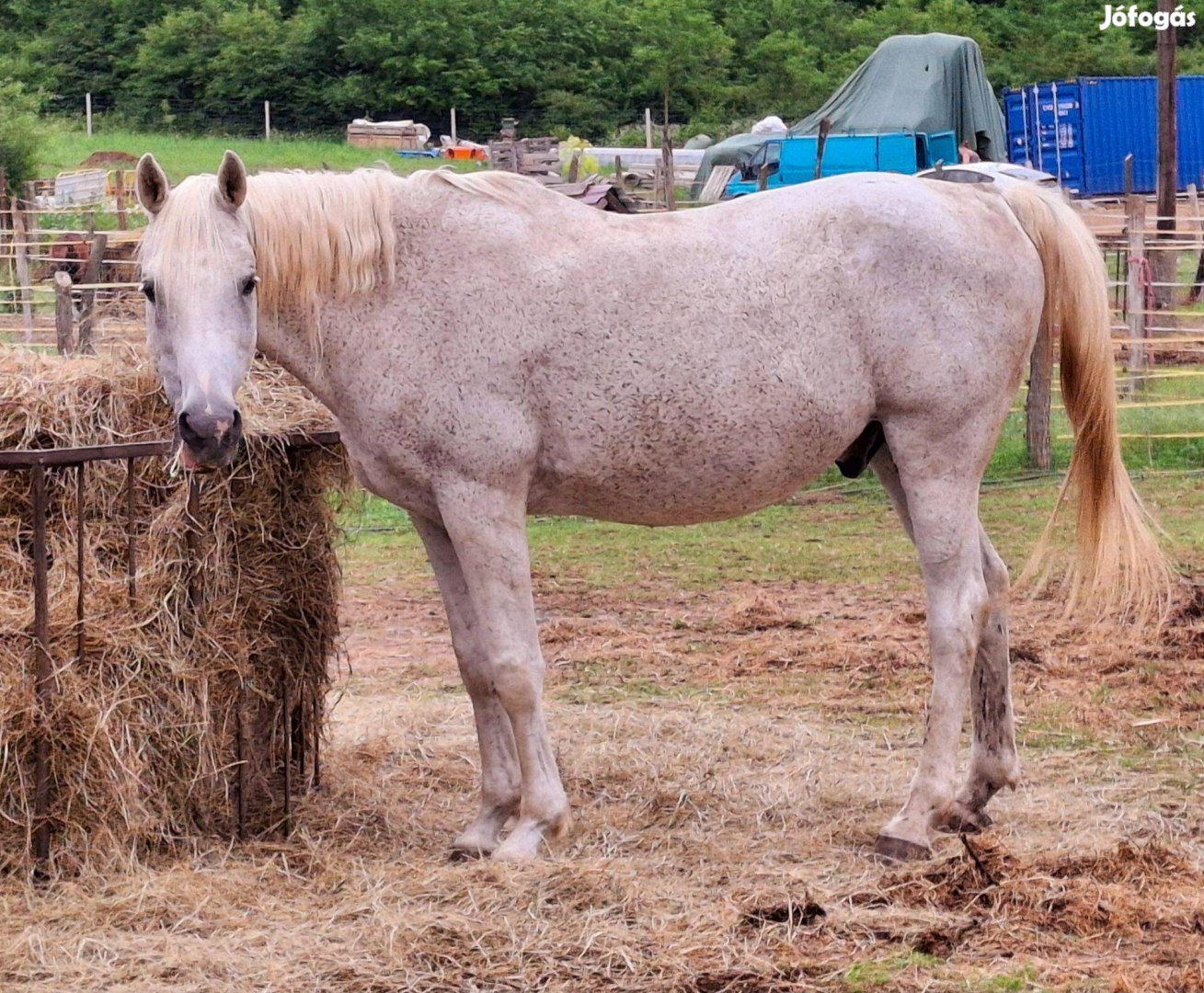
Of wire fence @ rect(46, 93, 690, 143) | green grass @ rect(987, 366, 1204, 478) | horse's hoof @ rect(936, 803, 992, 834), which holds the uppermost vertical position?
wire fence @ rect(46, 93, 690, 143)

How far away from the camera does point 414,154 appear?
33969mm

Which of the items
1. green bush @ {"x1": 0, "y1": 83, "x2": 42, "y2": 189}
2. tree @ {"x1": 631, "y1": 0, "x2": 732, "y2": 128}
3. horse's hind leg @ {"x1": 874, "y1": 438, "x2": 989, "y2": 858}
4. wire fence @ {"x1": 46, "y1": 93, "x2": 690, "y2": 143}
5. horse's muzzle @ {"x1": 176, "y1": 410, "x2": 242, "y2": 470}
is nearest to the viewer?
horse's muzzle @ {"x1": 176, "y1": 410, "x2": 242, "y2": 470}

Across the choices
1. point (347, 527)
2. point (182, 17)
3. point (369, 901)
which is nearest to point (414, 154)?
point (182, 17)

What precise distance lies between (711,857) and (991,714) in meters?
1.05

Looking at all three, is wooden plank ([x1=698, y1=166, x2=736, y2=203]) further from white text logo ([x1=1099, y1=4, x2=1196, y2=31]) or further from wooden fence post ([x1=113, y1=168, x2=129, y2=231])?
wooden fence post ([x1=113, y1=168, x2=129, y2=231])

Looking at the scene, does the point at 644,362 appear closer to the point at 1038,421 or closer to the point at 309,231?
the point at 309,231

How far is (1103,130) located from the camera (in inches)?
1167

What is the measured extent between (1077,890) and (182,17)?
3944cm

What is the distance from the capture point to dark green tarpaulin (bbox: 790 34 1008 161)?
27359 millimetres

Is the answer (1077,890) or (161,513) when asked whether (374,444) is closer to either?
(161,513)

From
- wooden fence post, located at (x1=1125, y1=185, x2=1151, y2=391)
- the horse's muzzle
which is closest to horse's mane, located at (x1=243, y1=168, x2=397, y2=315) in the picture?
the horse's muzzle

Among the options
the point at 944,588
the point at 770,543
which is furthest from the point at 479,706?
the point at 770,543

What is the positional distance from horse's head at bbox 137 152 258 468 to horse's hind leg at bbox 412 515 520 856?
3.00 feet

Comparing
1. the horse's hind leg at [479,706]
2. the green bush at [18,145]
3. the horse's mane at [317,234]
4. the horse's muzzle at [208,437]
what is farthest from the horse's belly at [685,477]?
the green bush at [18,145]
